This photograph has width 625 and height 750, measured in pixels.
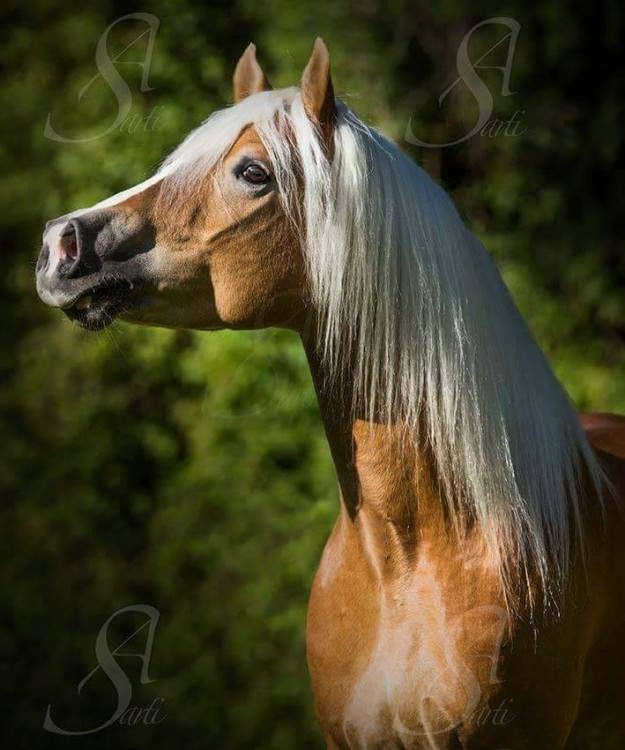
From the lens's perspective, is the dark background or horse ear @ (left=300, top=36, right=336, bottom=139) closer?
horse ear @ (left=300, top=36, right=336, bottom=139)

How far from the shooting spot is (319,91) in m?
2.09

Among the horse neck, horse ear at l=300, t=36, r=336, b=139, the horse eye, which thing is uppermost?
horse ear at l=300, t=36, r=336, b=139

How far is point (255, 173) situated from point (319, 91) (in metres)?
0.18

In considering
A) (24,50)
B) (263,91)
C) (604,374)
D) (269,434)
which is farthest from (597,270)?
(263,91)

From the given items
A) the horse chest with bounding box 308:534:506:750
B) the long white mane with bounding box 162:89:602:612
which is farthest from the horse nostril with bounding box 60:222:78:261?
the horse chest with bounding box 308:534:506:750

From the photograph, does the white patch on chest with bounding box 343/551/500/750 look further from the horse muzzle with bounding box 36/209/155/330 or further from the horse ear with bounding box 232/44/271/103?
the horse ear with bounding box 232/44/271/103

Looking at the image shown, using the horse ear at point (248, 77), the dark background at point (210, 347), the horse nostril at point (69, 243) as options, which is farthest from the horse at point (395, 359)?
the dark background at point (210, 347)

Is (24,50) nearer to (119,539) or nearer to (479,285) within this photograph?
(119,539)

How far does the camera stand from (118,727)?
4.50 m

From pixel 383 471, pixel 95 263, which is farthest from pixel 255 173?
pixel 383 471

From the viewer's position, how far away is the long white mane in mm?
2064

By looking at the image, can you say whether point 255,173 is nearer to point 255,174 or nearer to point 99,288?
point 255,174

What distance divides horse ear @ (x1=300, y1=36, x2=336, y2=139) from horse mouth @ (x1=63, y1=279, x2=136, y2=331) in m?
0.43

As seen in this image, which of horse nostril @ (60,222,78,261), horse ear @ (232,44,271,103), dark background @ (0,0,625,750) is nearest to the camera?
horse nostril @ (60,222,78,261)
